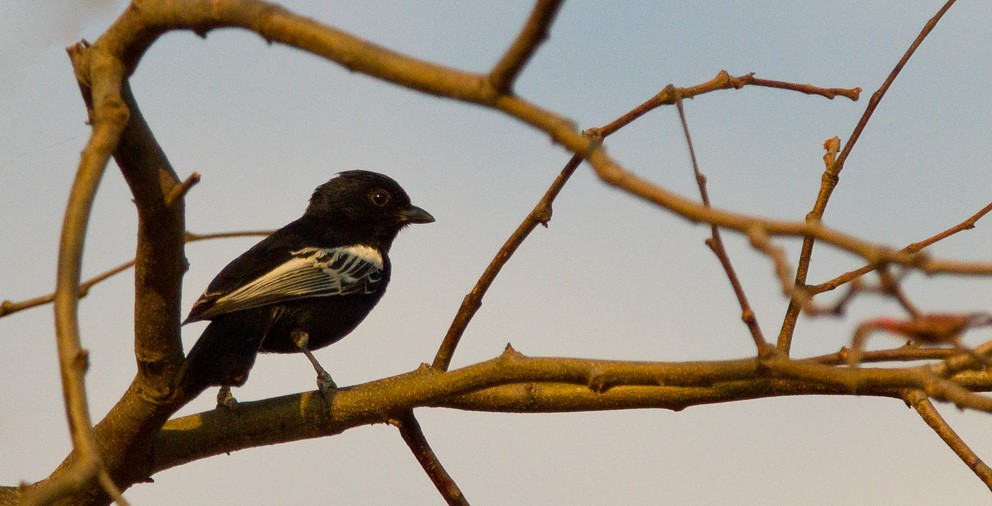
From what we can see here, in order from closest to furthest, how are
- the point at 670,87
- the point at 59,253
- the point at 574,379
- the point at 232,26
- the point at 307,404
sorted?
the point at 59,253, the point at 232,26, the point at 574,379, the point at 670,87, the point at 307,404

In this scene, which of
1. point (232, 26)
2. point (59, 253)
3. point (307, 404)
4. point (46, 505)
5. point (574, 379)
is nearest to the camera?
point (46, 505)

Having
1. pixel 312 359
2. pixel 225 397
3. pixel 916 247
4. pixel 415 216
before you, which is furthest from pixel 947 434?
pixel 415 216

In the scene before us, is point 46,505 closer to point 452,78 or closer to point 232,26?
point 452,78

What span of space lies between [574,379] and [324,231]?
4.12 m

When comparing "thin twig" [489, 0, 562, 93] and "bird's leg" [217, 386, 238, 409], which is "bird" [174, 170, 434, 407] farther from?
"thin twig" [489, 0, 562, 93]

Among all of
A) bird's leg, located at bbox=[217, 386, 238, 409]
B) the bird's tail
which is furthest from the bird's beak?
bird's leg, located at bbox=[217, 386, 238, 409]

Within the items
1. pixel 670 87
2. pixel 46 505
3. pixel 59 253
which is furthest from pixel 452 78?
pixel 670 87

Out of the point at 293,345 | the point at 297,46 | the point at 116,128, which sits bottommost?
the point at 297,46

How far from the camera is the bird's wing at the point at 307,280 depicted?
227 inches

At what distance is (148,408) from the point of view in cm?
415

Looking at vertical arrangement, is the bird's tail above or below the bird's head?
below

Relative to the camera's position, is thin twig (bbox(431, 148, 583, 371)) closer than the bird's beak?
Yes

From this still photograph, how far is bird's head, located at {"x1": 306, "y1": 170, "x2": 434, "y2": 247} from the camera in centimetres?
796

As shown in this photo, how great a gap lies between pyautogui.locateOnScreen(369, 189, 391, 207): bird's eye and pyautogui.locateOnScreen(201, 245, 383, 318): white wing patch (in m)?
0.52
